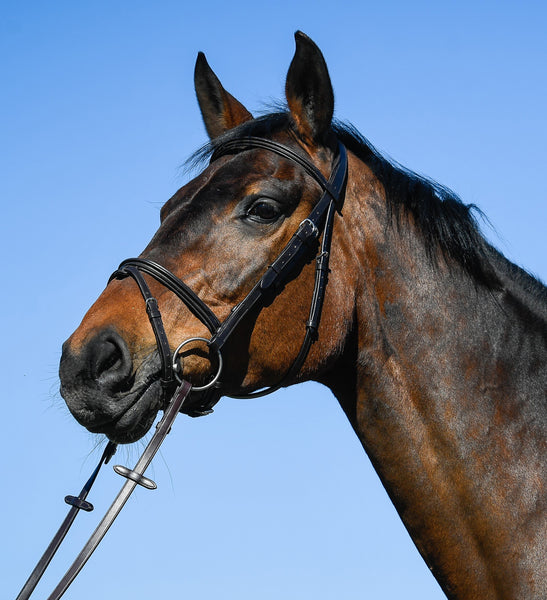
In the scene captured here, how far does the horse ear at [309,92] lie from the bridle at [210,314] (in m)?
0.24

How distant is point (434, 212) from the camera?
16.0ft

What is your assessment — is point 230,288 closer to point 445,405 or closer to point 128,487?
point 128,487

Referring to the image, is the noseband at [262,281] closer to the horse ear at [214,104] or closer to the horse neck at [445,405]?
the horse neck at [445,405]

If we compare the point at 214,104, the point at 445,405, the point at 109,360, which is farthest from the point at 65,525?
the point at 214,104

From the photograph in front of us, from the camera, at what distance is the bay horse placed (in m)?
4.07

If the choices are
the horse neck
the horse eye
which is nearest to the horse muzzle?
the horse eye

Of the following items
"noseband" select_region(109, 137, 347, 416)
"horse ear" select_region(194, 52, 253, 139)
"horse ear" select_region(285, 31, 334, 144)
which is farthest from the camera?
"horse ear" select_region(194, 52, 253, 139)

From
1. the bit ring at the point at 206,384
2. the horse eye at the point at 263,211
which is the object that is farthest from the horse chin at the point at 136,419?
the horse eye at the point at 263,211

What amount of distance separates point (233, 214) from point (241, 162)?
452mm

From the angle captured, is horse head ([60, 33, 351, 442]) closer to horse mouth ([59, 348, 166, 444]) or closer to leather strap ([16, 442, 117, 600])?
horse mouth ([59, 348, 166, 444])

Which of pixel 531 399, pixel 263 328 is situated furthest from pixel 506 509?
pixel 263 328

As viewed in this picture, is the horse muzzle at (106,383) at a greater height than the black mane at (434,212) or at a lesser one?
lesser

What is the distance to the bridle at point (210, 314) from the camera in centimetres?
393

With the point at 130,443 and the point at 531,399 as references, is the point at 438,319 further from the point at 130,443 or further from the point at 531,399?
the point at 130,443
